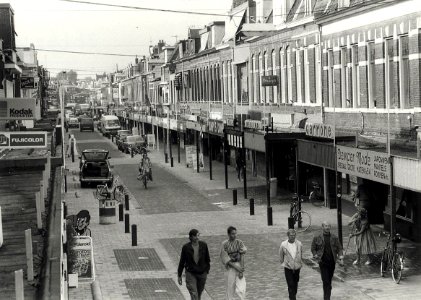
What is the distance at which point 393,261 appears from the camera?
1723cm

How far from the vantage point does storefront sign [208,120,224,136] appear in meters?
39.6

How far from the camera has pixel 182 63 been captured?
6938cm

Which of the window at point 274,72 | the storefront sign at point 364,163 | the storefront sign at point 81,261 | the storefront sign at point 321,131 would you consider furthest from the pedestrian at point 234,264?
the window at point 274,72

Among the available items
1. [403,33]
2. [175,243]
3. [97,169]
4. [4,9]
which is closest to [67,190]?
[97,169]

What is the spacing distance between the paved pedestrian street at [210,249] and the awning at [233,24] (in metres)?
13.7

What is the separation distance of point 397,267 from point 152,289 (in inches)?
197

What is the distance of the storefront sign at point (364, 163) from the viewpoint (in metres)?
18.1

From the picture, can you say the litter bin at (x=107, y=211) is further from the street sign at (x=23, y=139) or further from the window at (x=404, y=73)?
the window at (x=404, y=73)

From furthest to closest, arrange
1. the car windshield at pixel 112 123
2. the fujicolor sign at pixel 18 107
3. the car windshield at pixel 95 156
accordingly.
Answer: the car windshield at pixel 112 123, the car windshield at pixel 95 156, the fujicolor sign at pixel 18 107

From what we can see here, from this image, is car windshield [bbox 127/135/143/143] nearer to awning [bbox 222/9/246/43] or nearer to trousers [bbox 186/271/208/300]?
awning [bbox 222/9/246/43]

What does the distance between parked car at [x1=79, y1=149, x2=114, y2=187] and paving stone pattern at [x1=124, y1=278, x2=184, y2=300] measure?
70.9 ft

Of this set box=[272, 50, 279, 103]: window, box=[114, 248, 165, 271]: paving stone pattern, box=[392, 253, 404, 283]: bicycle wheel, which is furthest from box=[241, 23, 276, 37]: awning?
box=[392, 253, 404, 283]: bicycle wheel

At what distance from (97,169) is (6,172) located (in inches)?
556

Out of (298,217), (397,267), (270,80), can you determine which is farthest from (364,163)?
(270,80)
